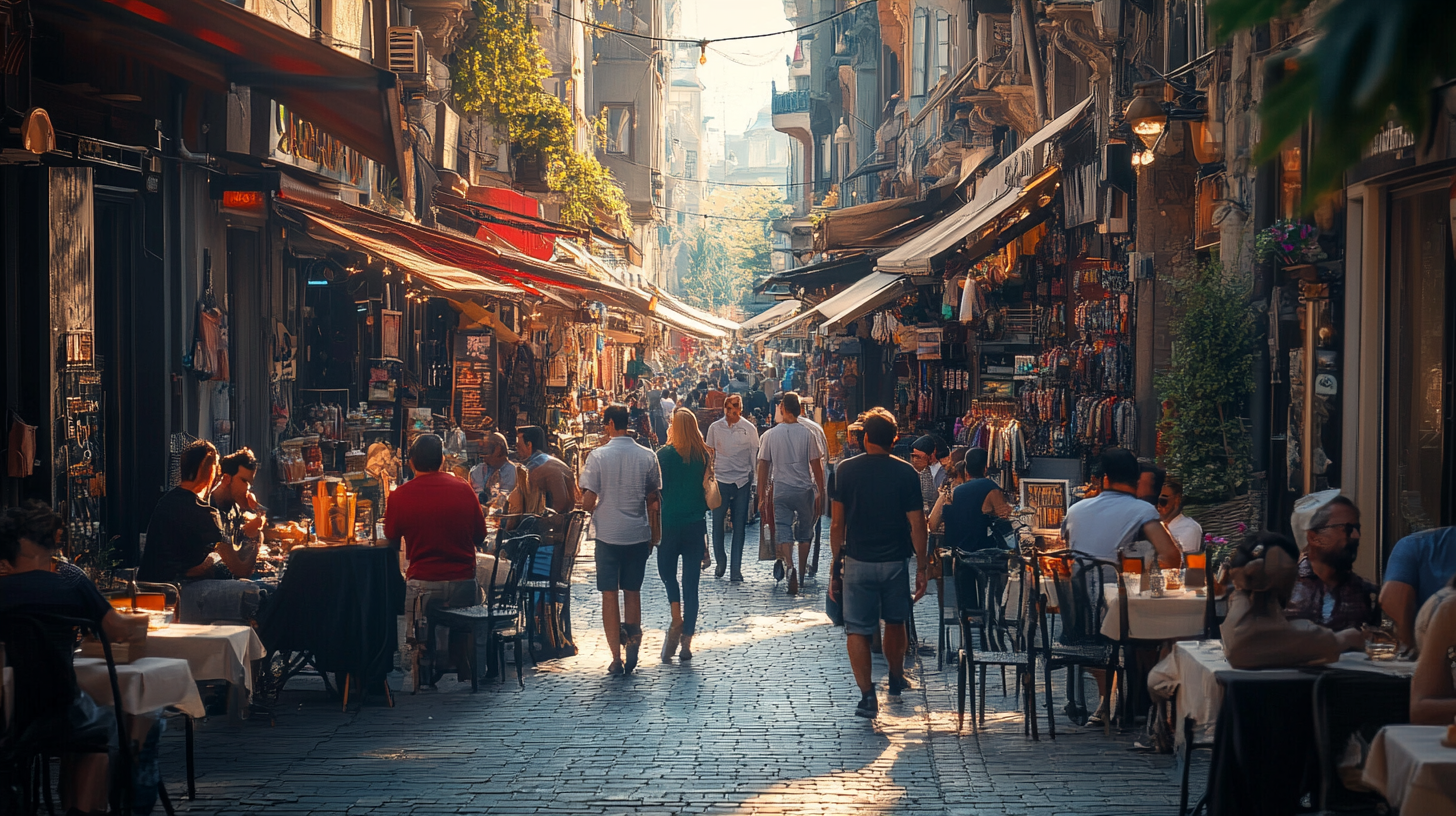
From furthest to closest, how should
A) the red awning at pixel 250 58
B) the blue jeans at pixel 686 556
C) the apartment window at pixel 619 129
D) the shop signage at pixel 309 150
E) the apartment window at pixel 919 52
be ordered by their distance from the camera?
the apartment window at pixel 619 129, the apartment window at pixel 919 52, the shop signage at pixel 309 150, the blue jeans at pixel 686 556, the red awning at pixel 250 58

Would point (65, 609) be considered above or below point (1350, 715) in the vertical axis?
above

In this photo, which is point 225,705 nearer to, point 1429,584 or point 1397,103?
point 1429,584

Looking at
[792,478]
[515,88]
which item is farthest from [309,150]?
[515,88]

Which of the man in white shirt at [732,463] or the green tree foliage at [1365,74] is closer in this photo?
the green tree foliage at [1365,74]

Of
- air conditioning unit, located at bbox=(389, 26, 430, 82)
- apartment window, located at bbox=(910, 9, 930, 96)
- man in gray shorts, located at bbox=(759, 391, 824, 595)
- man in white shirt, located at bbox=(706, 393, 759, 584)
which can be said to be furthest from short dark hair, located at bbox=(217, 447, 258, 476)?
apartment window, located at bbox=(910, 9, 930, 96)

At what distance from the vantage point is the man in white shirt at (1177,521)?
9.16m

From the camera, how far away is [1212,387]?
11.9m

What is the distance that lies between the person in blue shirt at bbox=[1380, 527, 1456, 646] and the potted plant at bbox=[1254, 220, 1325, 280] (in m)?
4.41

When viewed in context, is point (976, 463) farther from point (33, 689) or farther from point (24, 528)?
point (33, 689)

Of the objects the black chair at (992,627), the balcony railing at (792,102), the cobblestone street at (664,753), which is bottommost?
the cobblestone street at (664,753)

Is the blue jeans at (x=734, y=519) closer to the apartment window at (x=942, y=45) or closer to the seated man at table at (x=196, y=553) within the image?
the seated man at table at (x=196, y=553)

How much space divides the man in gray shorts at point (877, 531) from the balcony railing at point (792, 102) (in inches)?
1990

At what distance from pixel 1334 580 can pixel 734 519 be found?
875cm

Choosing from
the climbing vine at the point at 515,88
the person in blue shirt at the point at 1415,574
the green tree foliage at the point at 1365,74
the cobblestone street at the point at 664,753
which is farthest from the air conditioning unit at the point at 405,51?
the green tree foliage at the point at 1365,74
